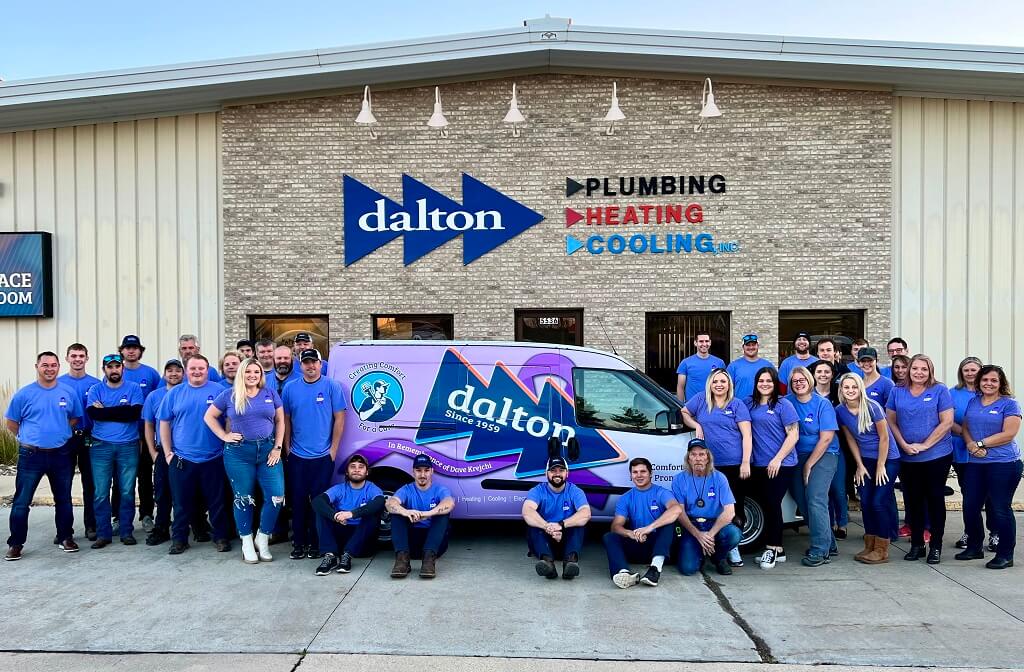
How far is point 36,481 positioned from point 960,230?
1228 cm

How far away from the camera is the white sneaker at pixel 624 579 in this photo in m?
5.71

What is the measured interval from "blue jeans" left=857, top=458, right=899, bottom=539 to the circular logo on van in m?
4.12

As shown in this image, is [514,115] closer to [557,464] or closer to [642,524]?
[557,464]

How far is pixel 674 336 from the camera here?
37.8 feet

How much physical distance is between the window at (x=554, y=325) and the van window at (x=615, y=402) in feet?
15.9

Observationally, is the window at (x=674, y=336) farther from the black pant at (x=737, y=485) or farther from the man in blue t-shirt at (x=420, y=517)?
the man in blue t-shirt at (x=420, y=517)

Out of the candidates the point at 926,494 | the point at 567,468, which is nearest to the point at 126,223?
the point at 567,468

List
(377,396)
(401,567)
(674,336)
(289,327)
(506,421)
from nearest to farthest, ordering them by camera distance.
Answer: (401,567)
(506,421)
(377,396)
(674,336)
(289,327)

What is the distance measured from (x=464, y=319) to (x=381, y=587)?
20.6ft

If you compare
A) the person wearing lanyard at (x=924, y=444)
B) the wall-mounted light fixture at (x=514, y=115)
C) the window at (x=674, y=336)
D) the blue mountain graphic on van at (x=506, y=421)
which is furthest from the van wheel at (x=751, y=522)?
the wall-mounted light fixture at (x=514, y=115)

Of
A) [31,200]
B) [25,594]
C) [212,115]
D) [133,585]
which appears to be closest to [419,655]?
[133,585]

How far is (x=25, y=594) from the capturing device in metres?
5.64

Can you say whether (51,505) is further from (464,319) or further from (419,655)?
(419,655)

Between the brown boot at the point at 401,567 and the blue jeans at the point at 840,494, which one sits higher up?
the blue jeans at the point at 840,494
